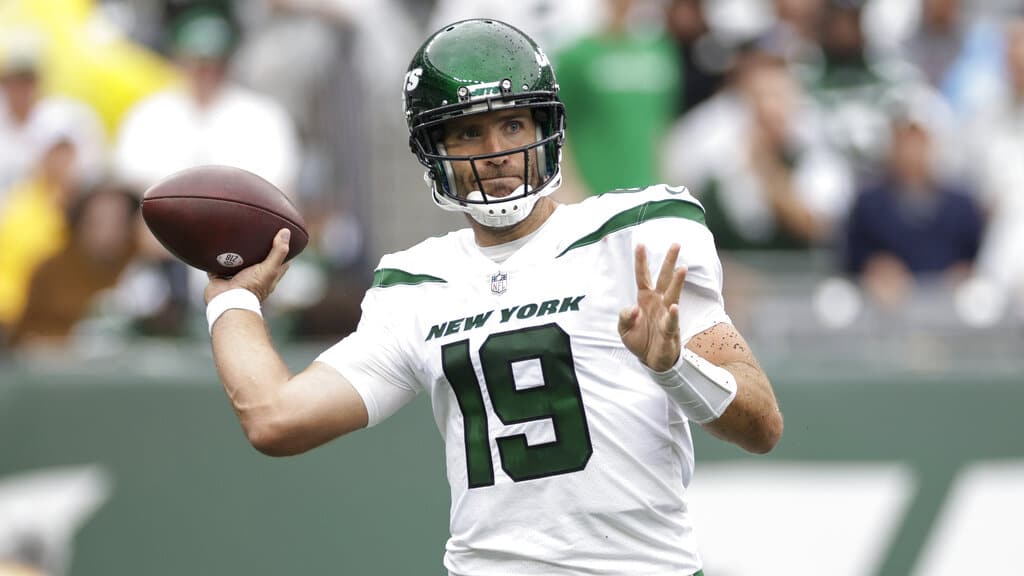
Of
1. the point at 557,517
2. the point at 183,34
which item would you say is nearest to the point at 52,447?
the point at 183,34

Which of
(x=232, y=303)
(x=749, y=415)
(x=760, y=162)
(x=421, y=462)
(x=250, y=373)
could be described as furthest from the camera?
(x=760, y=162)

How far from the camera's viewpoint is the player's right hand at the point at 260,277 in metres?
3.76

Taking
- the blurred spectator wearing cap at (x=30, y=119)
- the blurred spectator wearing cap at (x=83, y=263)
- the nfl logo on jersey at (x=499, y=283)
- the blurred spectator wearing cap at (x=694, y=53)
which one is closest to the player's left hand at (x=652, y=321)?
the nfl logo on jersey at (x=499, y=283)

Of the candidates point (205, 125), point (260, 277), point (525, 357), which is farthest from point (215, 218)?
point (205, 125)

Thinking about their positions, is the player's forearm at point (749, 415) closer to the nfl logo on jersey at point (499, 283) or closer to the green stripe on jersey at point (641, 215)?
the green stripe on jersey at point (641, 215)

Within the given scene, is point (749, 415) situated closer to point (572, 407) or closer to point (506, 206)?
point (572, 407)

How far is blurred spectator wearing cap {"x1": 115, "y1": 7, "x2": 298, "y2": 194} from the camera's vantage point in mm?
7871

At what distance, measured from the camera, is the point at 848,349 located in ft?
22.8

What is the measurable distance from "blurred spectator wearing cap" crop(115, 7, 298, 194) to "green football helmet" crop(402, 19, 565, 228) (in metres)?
4.16

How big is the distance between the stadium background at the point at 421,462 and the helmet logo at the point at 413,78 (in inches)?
123

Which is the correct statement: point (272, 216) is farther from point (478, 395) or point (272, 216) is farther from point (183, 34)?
point (183, 34)

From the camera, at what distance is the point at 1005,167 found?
789 cm

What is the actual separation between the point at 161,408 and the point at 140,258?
920mm

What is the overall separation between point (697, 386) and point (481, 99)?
83 cm
